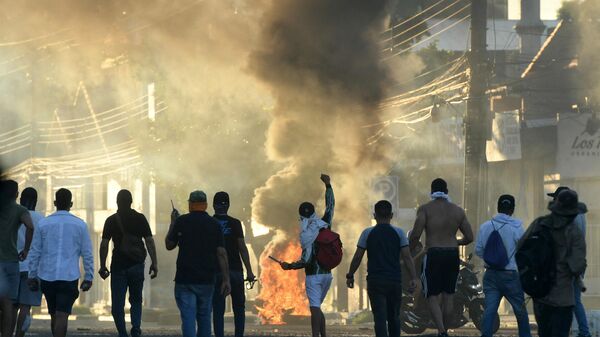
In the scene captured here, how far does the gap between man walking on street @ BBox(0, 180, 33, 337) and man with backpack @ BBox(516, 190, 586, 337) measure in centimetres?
579

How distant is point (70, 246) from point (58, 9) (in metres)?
25.9

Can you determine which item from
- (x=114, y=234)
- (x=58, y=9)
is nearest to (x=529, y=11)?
(x=58, y=9)

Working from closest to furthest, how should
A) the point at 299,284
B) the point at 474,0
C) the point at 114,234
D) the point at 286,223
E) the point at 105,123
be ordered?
the point at 114,234 < the point at 474,0 < the point at 299,284 < the point at 286,223 < the point at 105,123

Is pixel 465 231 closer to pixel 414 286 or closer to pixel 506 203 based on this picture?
pixel 506 203

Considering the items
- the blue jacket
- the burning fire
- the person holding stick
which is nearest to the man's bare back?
the blue jacket

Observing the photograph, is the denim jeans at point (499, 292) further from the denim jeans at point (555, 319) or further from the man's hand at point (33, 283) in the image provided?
the man's hand at point (33, 283)

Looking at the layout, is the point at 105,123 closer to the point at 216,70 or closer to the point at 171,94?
the point at 171,94

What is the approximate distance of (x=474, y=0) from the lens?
33.2 m

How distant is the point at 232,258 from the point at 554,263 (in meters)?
5.67

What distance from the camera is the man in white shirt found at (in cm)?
1484

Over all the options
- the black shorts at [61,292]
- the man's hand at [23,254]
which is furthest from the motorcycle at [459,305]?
the black shorts at [61,292]

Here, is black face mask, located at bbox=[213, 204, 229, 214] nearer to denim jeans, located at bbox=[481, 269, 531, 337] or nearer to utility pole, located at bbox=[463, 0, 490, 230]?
denim jeans, located at bbox=[481, 269, 531, 337]

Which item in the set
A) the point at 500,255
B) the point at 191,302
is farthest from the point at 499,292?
the point at 191,302

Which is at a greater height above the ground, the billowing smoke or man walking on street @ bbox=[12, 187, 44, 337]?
the billowing smoke
